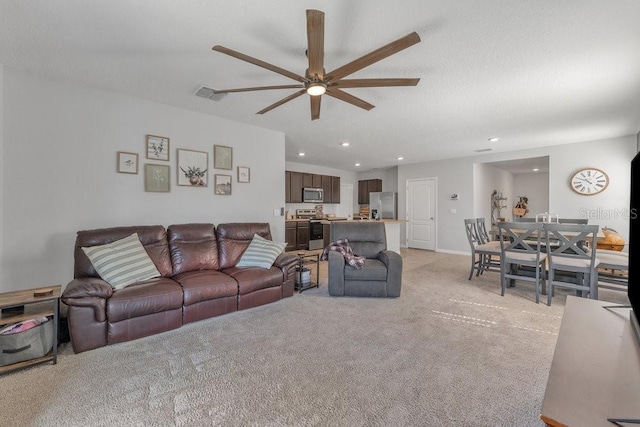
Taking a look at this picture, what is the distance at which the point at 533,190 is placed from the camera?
29.4 ft

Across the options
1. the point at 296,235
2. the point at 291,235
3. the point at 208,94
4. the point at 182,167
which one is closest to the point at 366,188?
the point at 296,235

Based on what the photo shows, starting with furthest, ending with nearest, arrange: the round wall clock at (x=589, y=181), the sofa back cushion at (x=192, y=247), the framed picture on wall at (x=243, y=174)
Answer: the round wall clock at (x=589, y=181) < the framed picture on wall at (x=243, y=174) < the sofa back cushion at (x=192, y=247)

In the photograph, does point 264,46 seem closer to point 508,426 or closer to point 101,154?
point 101,154

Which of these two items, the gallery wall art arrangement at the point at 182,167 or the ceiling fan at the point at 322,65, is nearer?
the ceiling fan at the point at 322,65

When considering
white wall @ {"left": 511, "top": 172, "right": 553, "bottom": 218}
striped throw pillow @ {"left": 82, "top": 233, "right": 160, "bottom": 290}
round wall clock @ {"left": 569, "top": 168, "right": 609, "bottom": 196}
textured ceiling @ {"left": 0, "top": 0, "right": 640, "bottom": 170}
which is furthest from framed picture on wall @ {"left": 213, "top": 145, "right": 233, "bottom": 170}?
white wall @ {"left": 511, "top": 172, "right": 553, "bottom": 218}

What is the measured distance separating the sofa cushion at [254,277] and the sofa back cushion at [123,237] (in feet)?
2.22

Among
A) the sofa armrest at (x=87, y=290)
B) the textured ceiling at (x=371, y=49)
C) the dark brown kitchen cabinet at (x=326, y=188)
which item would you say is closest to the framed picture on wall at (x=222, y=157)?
the textured ceiling at (x=371, y=49)

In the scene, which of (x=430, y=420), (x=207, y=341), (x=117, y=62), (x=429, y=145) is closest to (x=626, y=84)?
(x=429, y=145)

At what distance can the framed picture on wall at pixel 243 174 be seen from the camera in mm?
4290

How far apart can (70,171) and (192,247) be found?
149 cm

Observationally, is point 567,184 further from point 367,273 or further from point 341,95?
point 341,95

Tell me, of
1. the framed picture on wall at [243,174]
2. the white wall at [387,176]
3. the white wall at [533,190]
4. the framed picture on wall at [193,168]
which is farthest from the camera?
the white wall at [533,190]

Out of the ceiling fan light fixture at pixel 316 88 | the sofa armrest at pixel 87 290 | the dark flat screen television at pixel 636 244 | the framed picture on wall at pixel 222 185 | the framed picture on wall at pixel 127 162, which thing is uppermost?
the ceiling fan light fixture at pixel 316 88

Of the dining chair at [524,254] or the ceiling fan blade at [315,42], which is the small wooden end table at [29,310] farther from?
the dining chair at [524,254]
